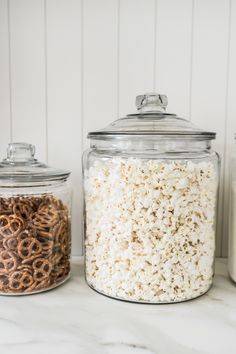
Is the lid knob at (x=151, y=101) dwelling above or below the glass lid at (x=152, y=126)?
above

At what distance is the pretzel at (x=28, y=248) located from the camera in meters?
0.70

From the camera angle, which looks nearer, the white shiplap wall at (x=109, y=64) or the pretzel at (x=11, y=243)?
the pretzel at (x=11, y=243)

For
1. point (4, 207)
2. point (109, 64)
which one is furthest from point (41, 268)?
point (109, 64)

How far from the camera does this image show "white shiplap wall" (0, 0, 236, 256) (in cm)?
94

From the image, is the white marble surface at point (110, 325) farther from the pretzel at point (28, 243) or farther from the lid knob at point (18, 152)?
the lid knob at point (18, 152)

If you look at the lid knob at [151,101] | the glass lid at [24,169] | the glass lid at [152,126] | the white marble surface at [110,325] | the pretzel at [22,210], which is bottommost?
the white marble surface at [110,325]

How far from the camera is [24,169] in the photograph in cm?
74

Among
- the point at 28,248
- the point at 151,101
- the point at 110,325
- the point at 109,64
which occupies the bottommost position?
the point at 110,325

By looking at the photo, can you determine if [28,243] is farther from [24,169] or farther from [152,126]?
[152,126]

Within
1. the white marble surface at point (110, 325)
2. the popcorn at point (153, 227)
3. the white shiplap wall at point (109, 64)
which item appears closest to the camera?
the white marble surface at point (110, 325)

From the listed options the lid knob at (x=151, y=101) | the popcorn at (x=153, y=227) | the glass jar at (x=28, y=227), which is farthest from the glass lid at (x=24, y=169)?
the lid knob at (x=151, y=101)

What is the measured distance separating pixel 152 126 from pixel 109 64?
31 centimetres

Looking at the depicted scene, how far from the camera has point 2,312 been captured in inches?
25.9

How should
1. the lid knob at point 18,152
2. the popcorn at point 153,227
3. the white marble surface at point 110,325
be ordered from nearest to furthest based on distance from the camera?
the white marble surface at point 110,325
the popcorn at point 153,227
the lid knob at point 18,152
